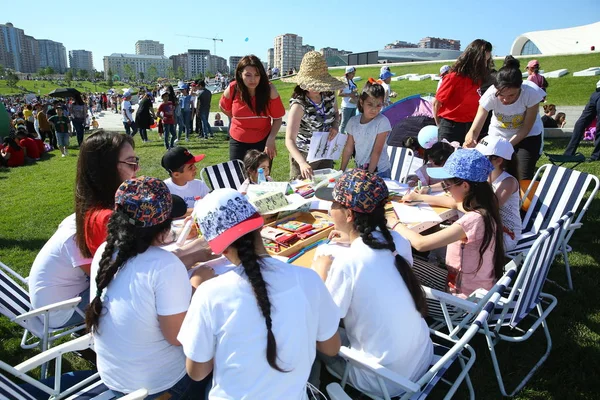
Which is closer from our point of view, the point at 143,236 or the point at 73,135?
the point at 143,236

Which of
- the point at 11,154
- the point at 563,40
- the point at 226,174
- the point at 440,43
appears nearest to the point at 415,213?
the point at 226,174

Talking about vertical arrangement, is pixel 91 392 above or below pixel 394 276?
below

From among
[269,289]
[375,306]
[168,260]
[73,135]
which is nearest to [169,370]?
[168,260]

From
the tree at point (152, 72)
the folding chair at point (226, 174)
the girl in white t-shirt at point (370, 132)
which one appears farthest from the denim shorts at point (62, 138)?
the tree at point (152, 72)

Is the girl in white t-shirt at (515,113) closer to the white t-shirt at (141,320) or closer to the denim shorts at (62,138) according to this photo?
the white t-shirt at (141,320)

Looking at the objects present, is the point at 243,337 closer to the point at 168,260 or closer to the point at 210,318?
the point at 210,318

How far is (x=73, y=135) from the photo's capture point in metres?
17.4

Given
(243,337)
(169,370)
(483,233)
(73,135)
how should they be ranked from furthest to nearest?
(73,135), (483,233), (169,370), (243,337)

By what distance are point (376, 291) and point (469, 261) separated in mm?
1259

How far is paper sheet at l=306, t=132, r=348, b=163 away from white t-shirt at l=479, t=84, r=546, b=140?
1.58 metres

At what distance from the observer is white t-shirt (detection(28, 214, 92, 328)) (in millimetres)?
2432

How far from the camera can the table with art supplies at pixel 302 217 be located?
2537 millimetres

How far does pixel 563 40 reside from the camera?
5388 cm

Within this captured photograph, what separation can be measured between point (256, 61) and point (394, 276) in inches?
131
